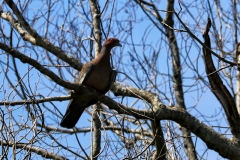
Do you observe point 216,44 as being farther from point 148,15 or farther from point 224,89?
point 224,89

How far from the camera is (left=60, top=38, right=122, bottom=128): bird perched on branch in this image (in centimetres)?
539

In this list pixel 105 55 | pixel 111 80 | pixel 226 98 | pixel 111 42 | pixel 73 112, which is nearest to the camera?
pixel 226 98

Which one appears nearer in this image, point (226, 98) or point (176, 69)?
point (226, 98)

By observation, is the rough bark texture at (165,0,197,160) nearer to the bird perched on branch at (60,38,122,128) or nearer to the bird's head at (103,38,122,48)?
the bird's head at (103,38,122,48)

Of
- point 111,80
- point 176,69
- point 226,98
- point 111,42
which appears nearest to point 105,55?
point 111,42

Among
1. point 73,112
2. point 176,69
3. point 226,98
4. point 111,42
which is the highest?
point 176,69

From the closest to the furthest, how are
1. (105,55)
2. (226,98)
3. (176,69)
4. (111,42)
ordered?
(226,98) → (105,55) → (111,42) → (176,69)

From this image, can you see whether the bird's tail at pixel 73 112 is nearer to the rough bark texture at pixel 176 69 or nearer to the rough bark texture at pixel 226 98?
the rough bark texture at pixel 226 98

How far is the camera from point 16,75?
186 inches

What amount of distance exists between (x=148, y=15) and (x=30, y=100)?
141 inches

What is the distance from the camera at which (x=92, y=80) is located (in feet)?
18.3

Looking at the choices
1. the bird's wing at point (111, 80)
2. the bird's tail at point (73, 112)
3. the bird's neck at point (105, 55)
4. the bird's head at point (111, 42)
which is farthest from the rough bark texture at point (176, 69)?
the bird's tail at point (73, 112)

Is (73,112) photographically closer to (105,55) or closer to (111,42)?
(105,55)

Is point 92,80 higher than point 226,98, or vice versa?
point 92,80
